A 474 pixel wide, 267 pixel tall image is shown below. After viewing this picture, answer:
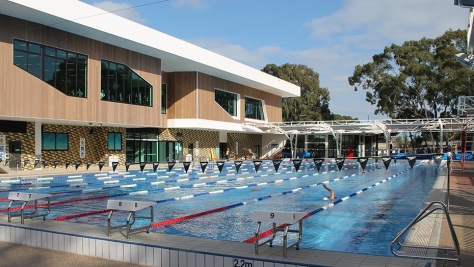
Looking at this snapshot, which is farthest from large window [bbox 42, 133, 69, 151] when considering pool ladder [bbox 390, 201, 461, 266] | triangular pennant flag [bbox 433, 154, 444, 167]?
pool ladder [bbox 390, 201, 461, 266]

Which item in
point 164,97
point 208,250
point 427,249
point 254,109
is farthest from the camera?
point 254,109

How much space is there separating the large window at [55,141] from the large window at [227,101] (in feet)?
43.7

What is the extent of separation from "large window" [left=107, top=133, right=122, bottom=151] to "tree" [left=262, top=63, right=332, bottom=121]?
35.0 metres

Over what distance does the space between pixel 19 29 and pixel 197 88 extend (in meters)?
14.3

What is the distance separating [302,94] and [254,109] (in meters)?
22.1

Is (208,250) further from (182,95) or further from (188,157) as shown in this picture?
(182,95)

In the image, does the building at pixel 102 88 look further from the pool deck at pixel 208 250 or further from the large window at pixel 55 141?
the pool deck at pixel 208 250

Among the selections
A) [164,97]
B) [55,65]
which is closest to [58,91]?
[55,65]

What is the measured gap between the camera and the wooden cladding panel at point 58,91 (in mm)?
18453

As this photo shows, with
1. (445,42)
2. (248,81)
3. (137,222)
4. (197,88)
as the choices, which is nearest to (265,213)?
(137,222)

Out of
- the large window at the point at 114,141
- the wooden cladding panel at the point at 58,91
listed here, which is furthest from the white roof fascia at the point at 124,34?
the large window at the point at 114,141

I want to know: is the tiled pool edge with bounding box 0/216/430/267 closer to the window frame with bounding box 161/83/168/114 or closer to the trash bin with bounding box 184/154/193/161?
the trash bin with bounding box 184/154/193/161

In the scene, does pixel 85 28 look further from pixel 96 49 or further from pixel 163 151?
pixel 163 151

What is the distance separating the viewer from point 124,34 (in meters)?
22.5
